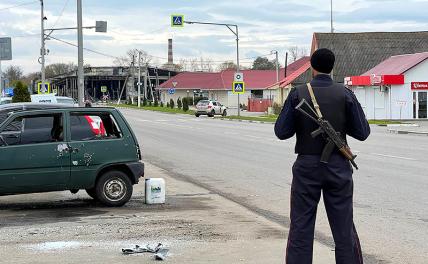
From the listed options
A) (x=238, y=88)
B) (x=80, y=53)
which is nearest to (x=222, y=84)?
(x=238, y=88)

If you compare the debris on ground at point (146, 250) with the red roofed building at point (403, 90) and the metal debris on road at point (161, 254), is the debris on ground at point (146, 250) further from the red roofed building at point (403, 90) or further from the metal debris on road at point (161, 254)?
the red roofed building at point (403, 90)

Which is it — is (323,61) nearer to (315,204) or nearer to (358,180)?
(315,204)

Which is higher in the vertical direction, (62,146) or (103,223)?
(62,146)

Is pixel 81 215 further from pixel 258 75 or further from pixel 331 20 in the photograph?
pixel 258 75

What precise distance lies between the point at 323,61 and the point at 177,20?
124ft

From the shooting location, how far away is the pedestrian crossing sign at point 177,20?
4241cm

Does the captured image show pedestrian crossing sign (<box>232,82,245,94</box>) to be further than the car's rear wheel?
Yes

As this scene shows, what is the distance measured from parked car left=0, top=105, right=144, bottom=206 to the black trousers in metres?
5.24

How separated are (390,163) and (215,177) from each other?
4.95 metres

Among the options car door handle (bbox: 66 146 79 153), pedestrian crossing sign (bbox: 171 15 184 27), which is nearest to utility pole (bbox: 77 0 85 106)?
car door handle (bbox: 66 146 79 153)

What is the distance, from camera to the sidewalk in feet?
22.1

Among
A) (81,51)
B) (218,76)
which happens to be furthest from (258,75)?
(81,51)

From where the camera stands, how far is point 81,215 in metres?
9.46

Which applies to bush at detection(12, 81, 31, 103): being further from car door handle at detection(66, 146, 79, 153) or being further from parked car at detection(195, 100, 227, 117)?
car door handle at detection(66, 146, 79, 153)
